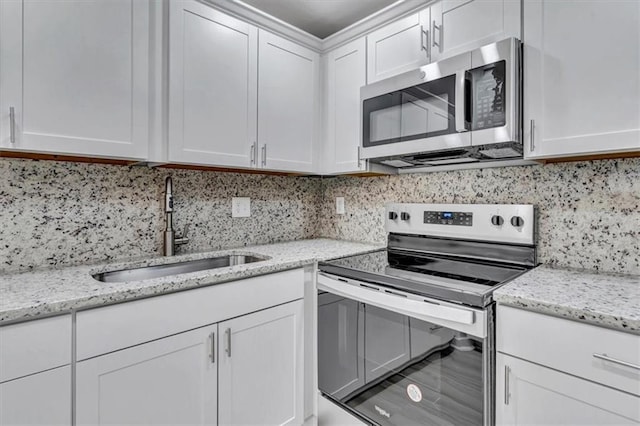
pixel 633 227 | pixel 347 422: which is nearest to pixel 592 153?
pixel 633 227

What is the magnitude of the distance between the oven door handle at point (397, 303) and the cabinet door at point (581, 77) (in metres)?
0.70

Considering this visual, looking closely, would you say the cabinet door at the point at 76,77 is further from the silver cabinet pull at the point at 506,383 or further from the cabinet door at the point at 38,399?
the silver cabinet pull at the point at 506,383

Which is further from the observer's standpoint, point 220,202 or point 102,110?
point 220,202

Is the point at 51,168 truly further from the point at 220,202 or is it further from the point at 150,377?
the point at 150,377

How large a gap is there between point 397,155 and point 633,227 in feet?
3.20

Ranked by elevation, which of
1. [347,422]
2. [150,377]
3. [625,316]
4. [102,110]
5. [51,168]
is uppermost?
[102,110]

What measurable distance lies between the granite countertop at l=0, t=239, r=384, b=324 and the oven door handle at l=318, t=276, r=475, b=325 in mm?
179

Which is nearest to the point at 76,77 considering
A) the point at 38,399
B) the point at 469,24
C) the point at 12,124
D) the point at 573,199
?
the point at 12,124

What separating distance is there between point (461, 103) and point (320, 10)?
3.45 feet

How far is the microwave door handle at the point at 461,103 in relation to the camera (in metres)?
1.41

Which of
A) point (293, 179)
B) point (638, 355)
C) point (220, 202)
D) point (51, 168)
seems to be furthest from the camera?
point (293, 179)

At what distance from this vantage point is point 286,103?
77.4 inches

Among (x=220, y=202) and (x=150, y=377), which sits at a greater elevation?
(x=220, y=202)

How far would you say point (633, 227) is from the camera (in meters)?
1.33
